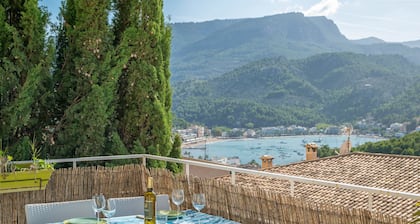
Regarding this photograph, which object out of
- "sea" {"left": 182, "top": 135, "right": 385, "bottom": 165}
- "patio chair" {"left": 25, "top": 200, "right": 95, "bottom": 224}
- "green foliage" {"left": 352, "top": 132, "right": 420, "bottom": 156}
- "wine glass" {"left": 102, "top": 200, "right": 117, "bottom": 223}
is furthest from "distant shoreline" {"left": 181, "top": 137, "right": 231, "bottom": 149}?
"wine glass" {"left": 102, "top": 200, "right": 117, "bottom": 223}

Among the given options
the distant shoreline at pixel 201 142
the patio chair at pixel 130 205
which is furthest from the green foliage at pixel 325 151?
the patio chair at pixel 130 205

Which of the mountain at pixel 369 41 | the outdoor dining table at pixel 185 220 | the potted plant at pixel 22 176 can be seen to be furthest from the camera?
the mountain at pixel 369 41

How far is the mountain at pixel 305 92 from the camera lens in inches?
948

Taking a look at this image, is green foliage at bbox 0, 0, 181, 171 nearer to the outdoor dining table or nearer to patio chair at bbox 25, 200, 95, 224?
patio chair at bbox 25, 200, 95, 224

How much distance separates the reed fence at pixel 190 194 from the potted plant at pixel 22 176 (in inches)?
14.9

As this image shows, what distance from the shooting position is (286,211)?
11.6 feet

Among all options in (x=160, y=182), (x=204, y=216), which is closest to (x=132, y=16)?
(x=160, y=182)

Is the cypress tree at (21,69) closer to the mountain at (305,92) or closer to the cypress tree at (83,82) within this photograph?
the cypress tree at (83,82)

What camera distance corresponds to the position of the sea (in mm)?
24219

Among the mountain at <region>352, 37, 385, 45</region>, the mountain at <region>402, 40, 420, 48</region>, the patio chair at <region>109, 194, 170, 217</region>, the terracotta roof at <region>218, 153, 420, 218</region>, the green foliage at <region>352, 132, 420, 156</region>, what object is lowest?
the terracotta roof at <region>218, 153, 420, 218</region>

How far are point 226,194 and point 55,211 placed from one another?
53.0 inches

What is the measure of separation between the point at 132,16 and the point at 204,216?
3.61 metres

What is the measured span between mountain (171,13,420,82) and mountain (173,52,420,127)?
2.19 metres

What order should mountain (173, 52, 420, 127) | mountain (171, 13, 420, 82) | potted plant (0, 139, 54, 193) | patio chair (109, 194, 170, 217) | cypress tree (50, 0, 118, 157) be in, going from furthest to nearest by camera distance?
mountain (171, 13, 420, 82) < mountain (173, 52, 420, 127) < cypress tree (50, 0, 118, 157) < potted plant (0, 139, 54, 193) < patio chair (109, 194, 170, 217)
